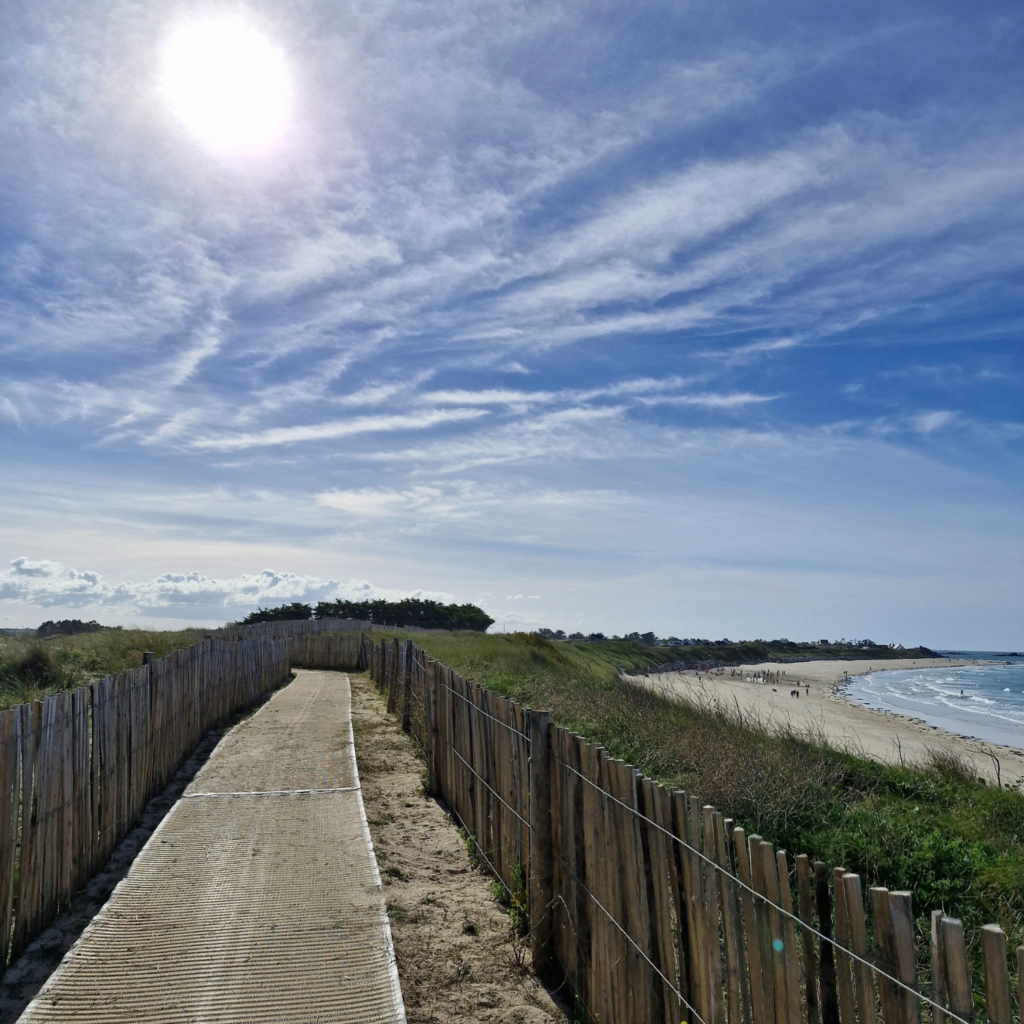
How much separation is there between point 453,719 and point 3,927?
4248mm

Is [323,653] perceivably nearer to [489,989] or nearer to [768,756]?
[768,756]

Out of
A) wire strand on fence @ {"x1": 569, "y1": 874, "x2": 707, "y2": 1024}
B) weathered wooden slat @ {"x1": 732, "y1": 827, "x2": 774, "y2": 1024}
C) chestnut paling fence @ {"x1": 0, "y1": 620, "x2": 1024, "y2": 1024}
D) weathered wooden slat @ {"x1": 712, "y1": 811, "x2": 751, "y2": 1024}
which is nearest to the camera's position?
chestnut paling fence @ {"x1": 0, "y1": 620, "x2": 1024, "y2": 1024}

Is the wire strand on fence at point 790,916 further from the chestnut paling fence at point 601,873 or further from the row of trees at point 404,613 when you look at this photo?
the row of trees at point 404,613

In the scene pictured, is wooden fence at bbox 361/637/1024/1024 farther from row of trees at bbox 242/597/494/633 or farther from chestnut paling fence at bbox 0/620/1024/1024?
row of trees at bbox 242/597/494/633

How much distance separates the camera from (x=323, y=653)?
28.9m

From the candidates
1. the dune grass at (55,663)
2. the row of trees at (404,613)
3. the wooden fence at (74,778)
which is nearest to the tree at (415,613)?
the row of trees at (404,613)

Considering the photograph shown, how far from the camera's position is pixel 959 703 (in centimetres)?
4784

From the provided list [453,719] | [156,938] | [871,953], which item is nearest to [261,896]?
[156,938]

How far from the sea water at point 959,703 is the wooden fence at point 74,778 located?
28.6m

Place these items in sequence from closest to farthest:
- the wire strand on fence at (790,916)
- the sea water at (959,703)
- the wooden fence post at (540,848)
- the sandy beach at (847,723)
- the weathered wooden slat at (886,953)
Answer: the wire strand on fence at (790,916), the weathered wooden slat at (886,953), the wooden fence post at (540,848), the sandy beach at (847,723), the sea water at (959,703)

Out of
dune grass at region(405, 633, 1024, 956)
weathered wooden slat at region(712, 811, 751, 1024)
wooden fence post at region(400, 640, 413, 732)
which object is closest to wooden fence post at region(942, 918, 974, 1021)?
weathered wooden slat at region(712, 811, 751, 1024)

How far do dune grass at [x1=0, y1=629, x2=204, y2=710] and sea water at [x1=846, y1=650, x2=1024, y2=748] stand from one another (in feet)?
89.0

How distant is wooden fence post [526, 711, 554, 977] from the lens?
4.89 metres

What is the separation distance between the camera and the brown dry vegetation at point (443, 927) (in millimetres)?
4453
